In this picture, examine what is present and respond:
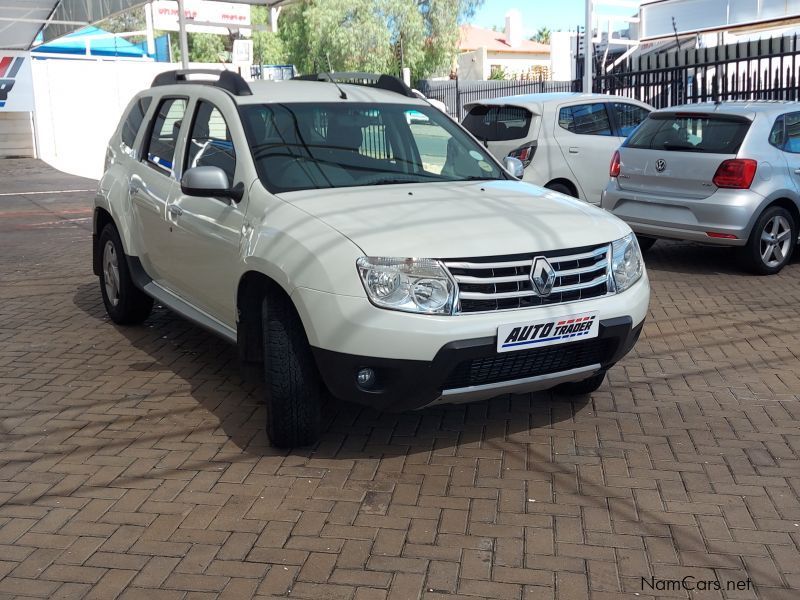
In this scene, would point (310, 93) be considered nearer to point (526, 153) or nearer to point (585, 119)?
point (526, 153)

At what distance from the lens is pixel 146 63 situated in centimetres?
2905

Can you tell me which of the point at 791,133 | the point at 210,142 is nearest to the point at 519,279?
the point at 210,142

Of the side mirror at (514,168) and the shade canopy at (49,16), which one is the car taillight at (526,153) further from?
the shade canopy at (49,16)

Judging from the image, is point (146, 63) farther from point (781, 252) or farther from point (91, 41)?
point (781, 252)

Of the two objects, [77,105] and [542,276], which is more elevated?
→ [77,105]

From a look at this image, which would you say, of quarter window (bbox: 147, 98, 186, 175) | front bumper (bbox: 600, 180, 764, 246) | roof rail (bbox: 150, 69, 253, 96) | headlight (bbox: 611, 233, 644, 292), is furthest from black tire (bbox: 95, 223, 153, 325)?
front bumper (bbox: 600, 180, 764, 246)

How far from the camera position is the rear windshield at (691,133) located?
8922 mm

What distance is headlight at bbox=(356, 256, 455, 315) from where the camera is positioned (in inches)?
166

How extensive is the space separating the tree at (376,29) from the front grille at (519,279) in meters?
45.3

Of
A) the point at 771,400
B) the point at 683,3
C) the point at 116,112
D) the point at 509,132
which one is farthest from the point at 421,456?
the point at 116,112

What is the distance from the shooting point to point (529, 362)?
176 inches

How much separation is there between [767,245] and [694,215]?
763 mm

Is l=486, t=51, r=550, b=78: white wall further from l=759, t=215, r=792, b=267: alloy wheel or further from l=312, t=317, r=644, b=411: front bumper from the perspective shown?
l=312, t=317, r=644, b=411: front bumper

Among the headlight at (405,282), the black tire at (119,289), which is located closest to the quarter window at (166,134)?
the black tire at (119,289)
